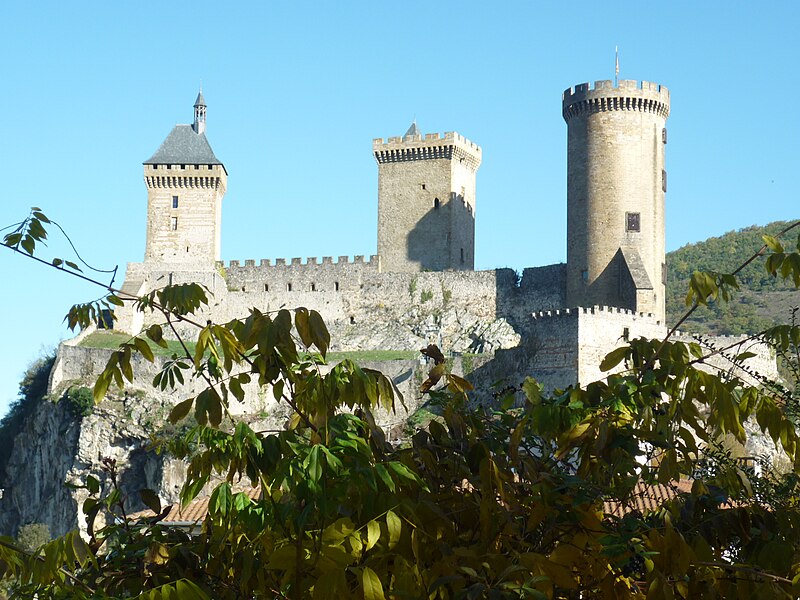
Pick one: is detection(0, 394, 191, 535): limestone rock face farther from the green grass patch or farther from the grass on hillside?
the green grass patch

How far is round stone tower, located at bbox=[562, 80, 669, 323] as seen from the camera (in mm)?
40719

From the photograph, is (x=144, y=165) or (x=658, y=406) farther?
(x=144, y=165)

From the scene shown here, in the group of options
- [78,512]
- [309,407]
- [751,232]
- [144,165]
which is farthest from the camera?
[751,232]

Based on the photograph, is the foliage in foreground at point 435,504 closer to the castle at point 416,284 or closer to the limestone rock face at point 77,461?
the castle at point 416,284

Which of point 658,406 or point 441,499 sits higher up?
point 658,406

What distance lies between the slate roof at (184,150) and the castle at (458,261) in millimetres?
52

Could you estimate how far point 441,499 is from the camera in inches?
269

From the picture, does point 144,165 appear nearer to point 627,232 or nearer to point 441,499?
point 627,232

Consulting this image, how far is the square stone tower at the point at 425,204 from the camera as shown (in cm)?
4734

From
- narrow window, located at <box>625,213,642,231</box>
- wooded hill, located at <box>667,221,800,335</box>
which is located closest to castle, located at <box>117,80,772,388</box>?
narrow window, located at <box>625,213,642,231</box>

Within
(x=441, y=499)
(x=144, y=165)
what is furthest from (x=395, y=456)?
(x=144, y=165)

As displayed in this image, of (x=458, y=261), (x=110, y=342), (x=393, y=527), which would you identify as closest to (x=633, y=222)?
(x=458, y=261)

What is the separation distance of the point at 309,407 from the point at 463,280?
129ft

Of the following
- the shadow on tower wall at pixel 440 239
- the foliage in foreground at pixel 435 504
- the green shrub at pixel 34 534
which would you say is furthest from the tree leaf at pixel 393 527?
the shadow on tower wall at pixel 440 239
